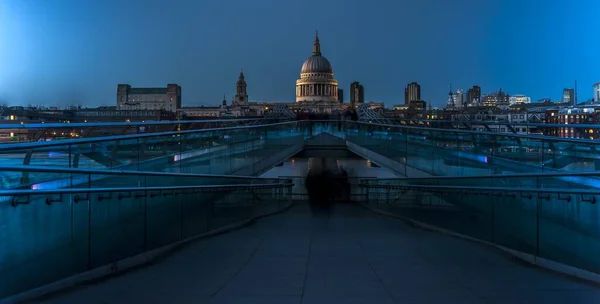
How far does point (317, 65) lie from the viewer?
174 m

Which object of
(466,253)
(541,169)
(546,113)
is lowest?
(466,253)

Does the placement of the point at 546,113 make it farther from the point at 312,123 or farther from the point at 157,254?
the point at 157,254

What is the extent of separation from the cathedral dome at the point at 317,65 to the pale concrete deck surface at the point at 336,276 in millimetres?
166243

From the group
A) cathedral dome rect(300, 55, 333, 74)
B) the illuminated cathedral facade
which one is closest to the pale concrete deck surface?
the illuminated cathedral facade

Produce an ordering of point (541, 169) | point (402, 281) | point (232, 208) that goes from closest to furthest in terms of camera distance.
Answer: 1. point (402, 281)
2. point (541, 169)
3. point (232, 208)

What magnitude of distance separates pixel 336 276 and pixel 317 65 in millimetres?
169477

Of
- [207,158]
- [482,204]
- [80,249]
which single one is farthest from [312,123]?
[80,249]

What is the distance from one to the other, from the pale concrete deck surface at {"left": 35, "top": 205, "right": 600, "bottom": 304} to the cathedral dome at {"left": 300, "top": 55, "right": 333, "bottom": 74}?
16624 centimetres

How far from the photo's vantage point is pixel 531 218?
310 inches

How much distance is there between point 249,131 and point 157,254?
1053 cm

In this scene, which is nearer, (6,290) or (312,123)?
(6,290)

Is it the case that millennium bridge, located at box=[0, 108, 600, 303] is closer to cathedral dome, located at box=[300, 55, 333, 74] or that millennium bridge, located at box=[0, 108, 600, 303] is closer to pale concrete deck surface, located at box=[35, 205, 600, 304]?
pale concrete deck surface, located at box=[35, 205, 600, 304]

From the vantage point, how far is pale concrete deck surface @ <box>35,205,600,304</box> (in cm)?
534

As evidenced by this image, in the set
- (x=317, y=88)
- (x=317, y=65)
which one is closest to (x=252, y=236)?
(x=317, y=88)
